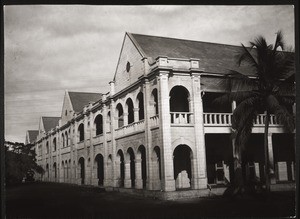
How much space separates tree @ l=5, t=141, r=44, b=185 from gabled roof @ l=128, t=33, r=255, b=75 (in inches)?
199

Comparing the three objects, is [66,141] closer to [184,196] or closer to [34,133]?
[34,133]

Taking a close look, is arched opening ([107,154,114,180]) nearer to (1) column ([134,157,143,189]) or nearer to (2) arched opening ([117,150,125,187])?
(2) arched opening ([117,150,125,187])

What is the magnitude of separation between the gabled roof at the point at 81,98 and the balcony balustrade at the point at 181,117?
2754 mm

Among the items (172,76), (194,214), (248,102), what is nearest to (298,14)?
(248,102)

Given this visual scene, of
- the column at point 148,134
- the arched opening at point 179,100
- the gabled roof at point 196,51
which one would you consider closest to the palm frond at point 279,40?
the gabled roof at point 196,51

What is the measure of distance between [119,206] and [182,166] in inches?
155

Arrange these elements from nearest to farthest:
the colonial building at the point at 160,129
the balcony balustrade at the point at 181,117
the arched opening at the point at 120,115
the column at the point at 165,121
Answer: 1. the column at the point at 165,121
2. the colonial building at the point at 160,129
3. the balcony balustrade at the point at 181,117
4. the arched opening at the point at 120,115

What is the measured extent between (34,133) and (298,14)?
28.7 ft

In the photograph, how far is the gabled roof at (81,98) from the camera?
12716 millimetres

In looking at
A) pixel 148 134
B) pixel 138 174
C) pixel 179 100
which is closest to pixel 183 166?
pixel 148 134

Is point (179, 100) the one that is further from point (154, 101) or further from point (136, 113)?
point (136, 113)

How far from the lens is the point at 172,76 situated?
554 inches

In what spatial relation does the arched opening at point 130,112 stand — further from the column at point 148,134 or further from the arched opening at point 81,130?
the arched opening at point 81,130

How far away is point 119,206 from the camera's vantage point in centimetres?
1105
